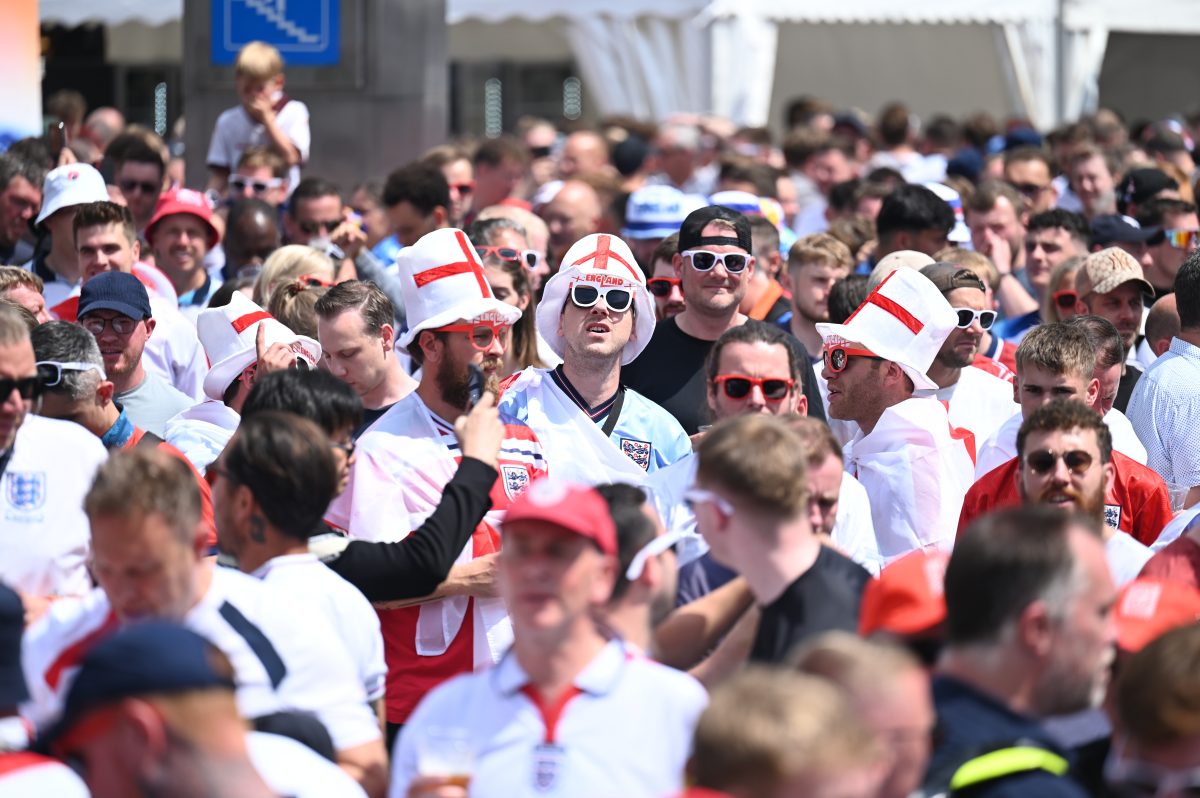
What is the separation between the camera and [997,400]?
21.2ft

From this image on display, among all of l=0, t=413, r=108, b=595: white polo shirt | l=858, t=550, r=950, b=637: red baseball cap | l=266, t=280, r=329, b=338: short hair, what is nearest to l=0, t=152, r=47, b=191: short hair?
l=266, t=280, r=329, b=338: short hair

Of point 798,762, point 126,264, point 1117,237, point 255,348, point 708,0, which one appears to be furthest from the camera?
point 708,0

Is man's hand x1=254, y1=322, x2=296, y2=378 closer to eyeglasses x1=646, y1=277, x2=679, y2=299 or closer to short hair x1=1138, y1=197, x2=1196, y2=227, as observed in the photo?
eyeglasses x1=646, y1=277, x2=679, y2=299

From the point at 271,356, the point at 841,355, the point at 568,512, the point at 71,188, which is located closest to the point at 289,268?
the point at 71,188

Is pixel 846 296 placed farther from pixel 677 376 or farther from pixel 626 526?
pixel 626 526

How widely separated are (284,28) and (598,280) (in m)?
6.71

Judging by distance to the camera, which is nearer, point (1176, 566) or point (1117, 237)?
point (1176, 566)

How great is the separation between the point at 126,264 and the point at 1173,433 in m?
4.19

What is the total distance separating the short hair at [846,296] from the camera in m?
6.75

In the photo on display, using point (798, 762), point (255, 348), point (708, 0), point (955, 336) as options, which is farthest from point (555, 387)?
point (708, 0)

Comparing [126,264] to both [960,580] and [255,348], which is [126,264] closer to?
[255,348]

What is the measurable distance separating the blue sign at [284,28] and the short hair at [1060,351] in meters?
7.24

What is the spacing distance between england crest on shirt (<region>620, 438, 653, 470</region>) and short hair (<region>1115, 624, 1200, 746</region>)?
251 cm

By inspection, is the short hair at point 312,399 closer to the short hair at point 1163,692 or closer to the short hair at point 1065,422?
the short hair at point 1065,422
